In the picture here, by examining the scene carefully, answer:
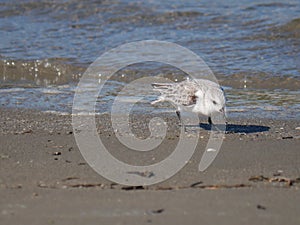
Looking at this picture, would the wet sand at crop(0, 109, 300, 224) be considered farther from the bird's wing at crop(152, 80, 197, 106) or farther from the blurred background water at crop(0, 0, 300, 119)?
the blurred background water at crop(0, 0, 300, 119)

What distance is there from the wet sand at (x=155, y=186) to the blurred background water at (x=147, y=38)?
140cm

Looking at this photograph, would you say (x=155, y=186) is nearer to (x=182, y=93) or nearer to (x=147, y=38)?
(x=182, y=93)

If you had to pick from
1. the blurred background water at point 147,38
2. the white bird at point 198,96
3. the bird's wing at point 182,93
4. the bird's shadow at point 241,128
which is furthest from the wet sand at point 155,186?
the blurred background water at point 147,38

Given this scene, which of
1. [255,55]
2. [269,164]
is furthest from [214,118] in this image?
[255,55]

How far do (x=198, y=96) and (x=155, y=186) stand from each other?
1791mm

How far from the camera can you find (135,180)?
4605 mm

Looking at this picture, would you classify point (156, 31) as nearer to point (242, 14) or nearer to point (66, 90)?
point (242, 14)

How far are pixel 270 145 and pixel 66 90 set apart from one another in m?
3.37

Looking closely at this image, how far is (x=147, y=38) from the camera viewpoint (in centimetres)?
1071

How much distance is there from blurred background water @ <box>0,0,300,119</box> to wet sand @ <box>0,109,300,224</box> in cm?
140

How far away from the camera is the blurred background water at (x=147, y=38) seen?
7801mm

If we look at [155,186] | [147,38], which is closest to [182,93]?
[155,186]

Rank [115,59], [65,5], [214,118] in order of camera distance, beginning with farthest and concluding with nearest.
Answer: [65,5] → [115,59] → [214,118]

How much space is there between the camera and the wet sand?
3.92m
